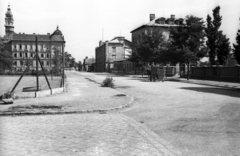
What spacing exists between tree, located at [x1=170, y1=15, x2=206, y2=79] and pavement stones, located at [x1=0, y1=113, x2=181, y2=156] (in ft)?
83.6

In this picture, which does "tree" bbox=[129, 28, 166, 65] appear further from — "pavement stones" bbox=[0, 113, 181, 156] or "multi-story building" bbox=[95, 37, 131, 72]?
"multi-story building" bbox=[95, 37, 131, 72]

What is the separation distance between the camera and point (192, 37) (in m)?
30.6

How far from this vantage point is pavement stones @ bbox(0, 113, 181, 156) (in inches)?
157

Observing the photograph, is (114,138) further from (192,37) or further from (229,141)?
(192,37)

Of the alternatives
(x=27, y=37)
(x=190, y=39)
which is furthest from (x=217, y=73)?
(x=27, y=37)

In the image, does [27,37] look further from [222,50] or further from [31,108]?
[31,108]

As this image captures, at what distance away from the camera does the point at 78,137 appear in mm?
4781

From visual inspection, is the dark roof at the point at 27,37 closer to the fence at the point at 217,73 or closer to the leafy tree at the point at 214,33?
the leafy tree at the point at 214,33

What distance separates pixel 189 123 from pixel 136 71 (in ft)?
158

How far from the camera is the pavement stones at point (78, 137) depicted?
13.1 ft

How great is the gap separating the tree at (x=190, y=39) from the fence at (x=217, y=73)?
187cm

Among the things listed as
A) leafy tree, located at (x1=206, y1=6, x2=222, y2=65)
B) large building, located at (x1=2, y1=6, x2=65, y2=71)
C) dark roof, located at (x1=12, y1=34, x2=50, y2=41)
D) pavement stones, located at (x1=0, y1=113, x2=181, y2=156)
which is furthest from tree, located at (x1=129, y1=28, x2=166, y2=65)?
dark roof, located at (x1=12, y1=34, x2=50, y2=41)

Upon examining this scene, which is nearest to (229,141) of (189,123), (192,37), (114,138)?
(189,123)

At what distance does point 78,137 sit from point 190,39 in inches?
1128
